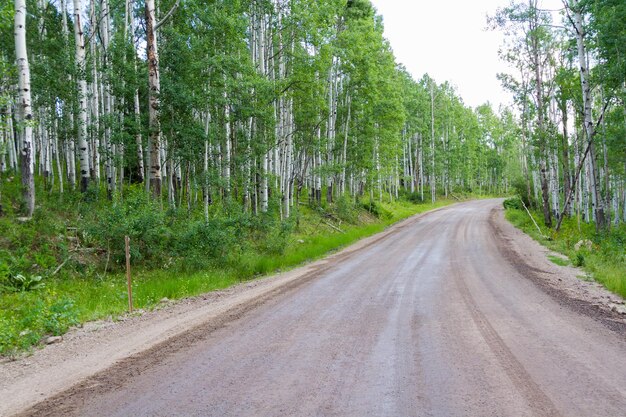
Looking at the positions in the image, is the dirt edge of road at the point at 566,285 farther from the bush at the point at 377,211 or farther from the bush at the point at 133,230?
the bush at the point at 377,211

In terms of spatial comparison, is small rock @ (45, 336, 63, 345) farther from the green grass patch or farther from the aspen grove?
the green grass patch

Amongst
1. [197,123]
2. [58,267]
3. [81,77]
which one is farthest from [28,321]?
[81,77]

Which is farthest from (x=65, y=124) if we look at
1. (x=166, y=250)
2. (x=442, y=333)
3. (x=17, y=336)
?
(x=442, y=333)

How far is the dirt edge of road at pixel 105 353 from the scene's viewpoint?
418 centimetres

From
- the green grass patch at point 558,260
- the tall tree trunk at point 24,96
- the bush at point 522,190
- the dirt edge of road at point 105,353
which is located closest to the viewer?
the dirt edge of road at point 105,353

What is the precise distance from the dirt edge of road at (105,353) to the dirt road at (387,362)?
0.05 meters

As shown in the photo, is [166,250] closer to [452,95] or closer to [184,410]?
[184,410]

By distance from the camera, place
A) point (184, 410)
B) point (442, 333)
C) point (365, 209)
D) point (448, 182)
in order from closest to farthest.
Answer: point (184, 410) → point (442, 333) → point (365, 209) → point (448, 182)

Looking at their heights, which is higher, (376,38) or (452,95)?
(452,95)

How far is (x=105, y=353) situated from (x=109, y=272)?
21.0 ft

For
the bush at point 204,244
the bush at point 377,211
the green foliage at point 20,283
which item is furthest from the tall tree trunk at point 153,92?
the bush at point 377,211

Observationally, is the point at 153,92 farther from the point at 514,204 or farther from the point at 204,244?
the point at 514,204

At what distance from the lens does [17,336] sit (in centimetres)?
608

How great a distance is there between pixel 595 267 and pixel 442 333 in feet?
24.6
